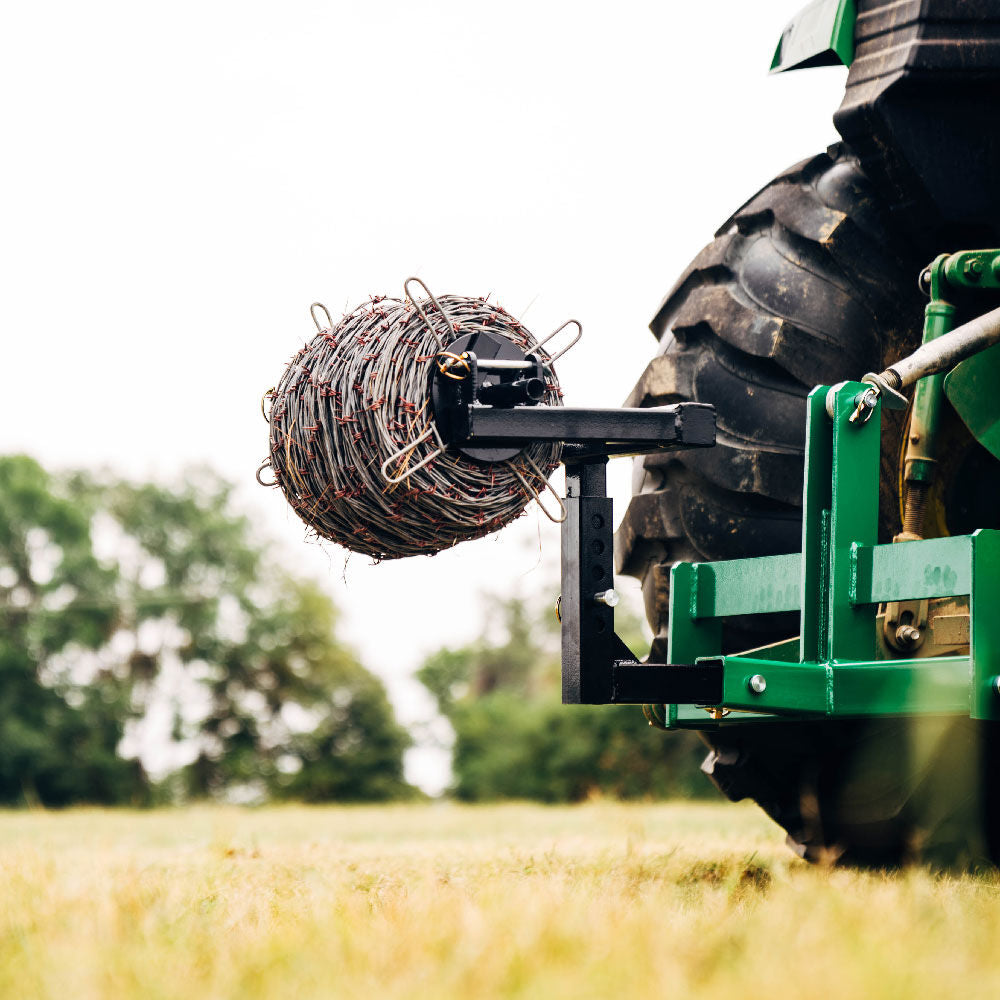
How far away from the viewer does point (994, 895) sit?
2811 millimetres

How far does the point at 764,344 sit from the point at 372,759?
3011 centimetres

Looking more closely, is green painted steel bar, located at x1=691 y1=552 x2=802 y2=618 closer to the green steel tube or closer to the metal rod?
the green steel tube

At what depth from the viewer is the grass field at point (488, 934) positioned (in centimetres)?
174

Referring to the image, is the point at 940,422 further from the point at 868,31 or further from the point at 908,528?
the point at 868,31

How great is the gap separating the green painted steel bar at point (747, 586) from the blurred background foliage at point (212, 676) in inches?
841

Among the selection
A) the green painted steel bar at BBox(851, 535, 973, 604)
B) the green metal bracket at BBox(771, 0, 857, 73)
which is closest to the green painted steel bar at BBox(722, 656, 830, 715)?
the green painted steel bar at BBox(851, 535, 973, 604)

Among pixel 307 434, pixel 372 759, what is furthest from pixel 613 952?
pixel 372 759

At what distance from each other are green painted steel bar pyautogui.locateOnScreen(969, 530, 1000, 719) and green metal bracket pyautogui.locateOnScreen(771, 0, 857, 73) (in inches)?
51.3

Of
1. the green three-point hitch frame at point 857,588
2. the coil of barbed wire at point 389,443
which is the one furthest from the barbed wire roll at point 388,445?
the green three-point hitch frame at point 857,588

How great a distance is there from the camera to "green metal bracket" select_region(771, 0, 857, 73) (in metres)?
3.42

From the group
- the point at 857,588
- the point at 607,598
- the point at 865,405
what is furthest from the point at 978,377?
the point at 607,598

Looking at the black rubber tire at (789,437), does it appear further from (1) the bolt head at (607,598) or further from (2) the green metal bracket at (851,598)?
(1) the bolt head at (607,598)

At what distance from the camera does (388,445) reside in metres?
2.88

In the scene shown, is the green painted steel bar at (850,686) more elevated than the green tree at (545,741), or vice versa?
the green painted steel bar at (850,686)
